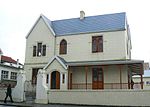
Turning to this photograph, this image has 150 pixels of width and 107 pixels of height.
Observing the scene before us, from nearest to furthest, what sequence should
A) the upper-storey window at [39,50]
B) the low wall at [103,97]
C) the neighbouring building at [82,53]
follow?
the low wall at [103,97]
the neighbouring building at [82,53]
the upper-storey window at [39,50]

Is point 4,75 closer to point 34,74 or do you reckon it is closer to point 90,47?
point 34,74

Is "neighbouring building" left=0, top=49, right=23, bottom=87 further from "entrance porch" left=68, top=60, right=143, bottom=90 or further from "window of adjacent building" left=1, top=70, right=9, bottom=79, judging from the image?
"entrance porch" left=68, top=60, right=143, bottom=90

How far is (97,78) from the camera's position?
2648 cm

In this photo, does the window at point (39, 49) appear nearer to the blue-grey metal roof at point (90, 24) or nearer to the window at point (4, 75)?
the blue-grey metal roof at point (90, 24)

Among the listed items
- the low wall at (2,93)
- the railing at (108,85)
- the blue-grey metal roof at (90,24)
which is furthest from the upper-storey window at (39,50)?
the low wall at (2,93)

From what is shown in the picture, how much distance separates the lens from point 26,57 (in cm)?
3041

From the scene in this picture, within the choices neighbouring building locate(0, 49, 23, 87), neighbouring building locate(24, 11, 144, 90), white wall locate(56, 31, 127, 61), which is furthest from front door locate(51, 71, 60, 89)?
neighbouring building locate(0, 49, 23, 87)

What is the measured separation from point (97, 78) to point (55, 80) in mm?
4581

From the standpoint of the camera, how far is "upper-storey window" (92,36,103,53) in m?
27.5

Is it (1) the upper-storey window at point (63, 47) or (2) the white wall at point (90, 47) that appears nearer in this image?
(2) the white wall at point (90, 47)

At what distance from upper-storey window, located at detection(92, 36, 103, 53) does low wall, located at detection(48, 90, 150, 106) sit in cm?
748

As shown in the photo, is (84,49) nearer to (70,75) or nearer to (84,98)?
(70,75)

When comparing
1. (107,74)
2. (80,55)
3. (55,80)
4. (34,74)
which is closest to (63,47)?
(80,55)

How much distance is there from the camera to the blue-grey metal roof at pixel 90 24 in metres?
27.8
